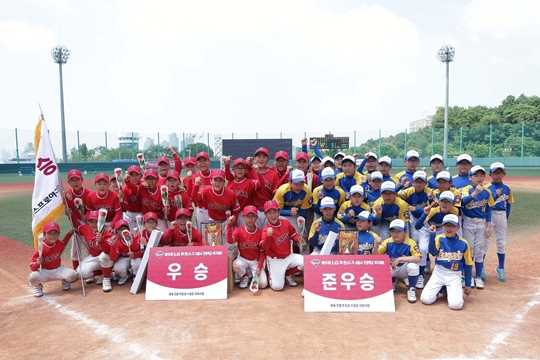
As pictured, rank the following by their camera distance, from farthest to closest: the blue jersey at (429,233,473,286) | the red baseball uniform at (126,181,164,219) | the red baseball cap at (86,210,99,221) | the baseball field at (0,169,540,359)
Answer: the red baseball uniform at (126,181,164,219) < the red baseball cap at (86,210,99,221) < the blue jersey at (429,233,473,286) < the baseball field at (0,169,540,359)

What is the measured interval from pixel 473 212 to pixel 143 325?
5.18m

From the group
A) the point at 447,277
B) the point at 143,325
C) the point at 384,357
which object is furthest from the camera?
the point at 447,277

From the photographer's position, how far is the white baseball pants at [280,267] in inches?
235

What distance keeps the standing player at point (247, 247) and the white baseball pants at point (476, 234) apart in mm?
3349

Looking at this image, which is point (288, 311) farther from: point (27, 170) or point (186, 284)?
point (27, 170)

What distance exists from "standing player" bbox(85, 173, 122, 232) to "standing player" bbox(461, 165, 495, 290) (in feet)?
19.0

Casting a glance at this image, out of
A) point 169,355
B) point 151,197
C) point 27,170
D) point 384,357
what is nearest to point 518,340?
point 384,357

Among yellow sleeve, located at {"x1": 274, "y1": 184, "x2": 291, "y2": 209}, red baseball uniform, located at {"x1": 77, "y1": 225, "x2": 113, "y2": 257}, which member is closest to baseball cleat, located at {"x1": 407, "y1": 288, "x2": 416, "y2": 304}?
yellow sleeve, located at {"x1": 274, "y1": 184, "x2": 291, "y2": 209}

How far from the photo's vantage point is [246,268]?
630 cm

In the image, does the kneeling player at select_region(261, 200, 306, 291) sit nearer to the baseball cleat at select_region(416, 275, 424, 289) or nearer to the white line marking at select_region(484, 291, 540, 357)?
the baseball cleat at select_region(416, 275, 424, 289)

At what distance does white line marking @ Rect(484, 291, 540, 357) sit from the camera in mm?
4043

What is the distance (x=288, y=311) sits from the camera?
16.7 ft

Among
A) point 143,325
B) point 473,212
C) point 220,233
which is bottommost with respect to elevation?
point 143,325

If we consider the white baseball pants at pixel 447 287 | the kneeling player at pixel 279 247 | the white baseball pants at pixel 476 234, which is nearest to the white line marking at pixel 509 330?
the white baseball pants at pixel 447 287
